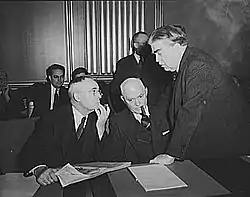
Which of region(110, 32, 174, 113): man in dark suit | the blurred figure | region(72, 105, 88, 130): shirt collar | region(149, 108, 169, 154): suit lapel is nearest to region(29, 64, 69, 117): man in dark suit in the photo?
the blurred figure

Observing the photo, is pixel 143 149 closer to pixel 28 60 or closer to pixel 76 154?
pixel 76 154

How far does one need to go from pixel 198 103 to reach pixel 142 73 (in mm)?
273

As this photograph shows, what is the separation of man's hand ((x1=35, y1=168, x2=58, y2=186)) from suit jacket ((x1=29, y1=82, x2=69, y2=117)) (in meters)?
0.52

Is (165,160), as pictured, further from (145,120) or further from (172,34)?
(172,34)

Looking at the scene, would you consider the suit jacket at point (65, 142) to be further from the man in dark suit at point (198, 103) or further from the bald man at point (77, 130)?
the man in dark suit at point (198, 103)

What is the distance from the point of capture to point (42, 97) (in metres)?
1.77

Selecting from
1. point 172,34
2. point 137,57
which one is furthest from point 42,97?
point 172,34

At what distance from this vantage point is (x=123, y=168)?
963 millimetres

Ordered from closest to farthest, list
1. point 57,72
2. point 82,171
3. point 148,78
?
point 82,171 → point 148,78 → point 57,72

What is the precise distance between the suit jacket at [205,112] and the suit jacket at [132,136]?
0.12 feet

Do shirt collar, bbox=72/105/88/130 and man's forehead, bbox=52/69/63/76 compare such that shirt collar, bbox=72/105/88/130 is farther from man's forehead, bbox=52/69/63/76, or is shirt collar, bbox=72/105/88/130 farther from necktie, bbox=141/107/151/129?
man's forehead, bbox=52/69/63/76

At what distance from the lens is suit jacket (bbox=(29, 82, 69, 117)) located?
5.26 feet

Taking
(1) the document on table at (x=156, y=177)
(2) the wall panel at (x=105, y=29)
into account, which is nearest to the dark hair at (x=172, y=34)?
(1) the document on table at (x=156, y=177)

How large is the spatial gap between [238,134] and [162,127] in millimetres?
202
